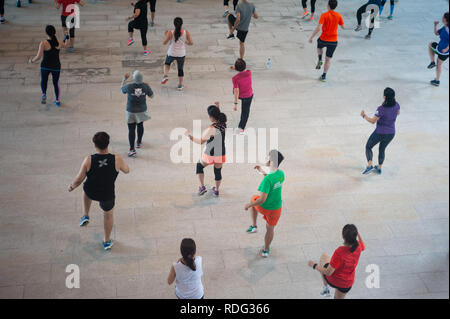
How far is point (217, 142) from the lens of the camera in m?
6.51

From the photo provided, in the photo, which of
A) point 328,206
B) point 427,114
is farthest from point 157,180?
point 427,114

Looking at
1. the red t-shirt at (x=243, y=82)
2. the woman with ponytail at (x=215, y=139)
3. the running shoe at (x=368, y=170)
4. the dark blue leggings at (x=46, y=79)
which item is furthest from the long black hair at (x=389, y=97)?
the dark blue leggings at (x=46, y=79)

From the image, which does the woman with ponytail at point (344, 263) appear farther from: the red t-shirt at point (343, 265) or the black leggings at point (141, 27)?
the black leggings at point (141, 27)

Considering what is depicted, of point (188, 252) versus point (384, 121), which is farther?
point (384, 121)

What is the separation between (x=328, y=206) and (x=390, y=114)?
1659mm

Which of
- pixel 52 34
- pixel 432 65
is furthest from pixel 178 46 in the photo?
pixel 432 65

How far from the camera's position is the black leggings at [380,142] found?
7320 millimetres

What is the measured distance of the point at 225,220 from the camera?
6695 mm

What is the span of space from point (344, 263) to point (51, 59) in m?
6.39

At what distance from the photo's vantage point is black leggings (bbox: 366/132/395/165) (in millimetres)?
7320

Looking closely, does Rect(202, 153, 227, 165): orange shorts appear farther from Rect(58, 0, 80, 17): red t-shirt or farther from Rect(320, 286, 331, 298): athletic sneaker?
Rect(58, 0, 80, 17): red t-shirt

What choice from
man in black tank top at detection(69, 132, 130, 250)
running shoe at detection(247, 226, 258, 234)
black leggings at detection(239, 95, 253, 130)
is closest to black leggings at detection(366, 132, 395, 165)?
Answer: black leggings at detection(239, 95, 253, 130)

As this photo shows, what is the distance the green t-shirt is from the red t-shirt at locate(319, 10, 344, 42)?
549cm

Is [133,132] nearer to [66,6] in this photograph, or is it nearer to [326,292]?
[326,292]
